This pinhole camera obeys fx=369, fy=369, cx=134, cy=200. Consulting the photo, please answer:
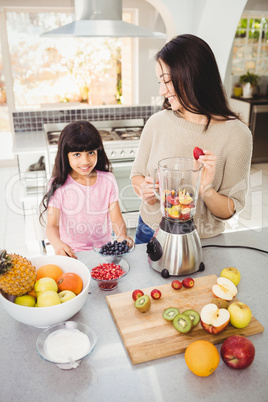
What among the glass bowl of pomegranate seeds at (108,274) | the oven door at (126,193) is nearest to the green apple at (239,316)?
the glass bowl of pomegranate seeds at (108,274)

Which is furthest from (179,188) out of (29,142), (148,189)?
(29,142)

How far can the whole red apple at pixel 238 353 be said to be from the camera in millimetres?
812

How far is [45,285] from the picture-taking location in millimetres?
965

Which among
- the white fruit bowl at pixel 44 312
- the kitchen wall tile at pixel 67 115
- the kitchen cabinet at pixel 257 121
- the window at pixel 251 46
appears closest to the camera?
the white fruit bowl at pixel 44 312

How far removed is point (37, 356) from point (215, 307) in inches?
17.7

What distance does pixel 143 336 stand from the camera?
903 mm

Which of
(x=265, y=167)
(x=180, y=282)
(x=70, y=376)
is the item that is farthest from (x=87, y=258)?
(x=265, y=167)

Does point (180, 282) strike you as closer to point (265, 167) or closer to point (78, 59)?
point (265, 167)

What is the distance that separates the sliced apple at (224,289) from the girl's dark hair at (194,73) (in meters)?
0.58

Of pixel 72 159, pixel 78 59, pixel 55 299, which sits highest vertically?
pixel 78 59

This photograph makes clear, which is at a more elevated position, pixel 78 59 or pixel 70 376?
pixel 78 59

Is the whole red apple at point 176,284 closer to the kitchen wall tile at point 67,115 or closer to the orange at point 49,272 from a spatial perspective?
the orange at point 49,272

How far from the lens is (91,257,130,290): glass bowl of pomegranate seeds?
111 cm

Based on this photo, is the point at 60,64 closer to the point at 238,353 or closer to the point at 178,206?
the point at 178,206
